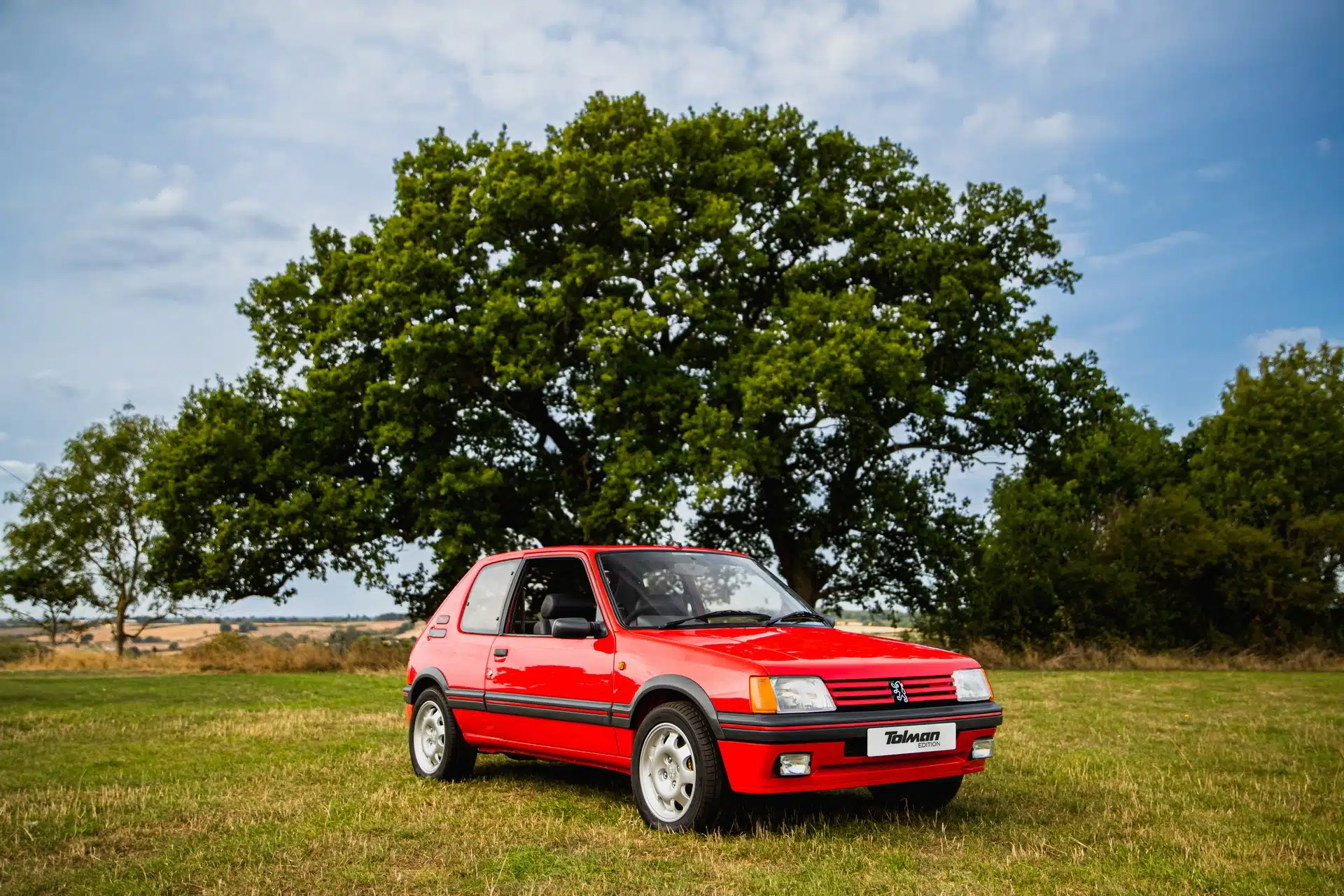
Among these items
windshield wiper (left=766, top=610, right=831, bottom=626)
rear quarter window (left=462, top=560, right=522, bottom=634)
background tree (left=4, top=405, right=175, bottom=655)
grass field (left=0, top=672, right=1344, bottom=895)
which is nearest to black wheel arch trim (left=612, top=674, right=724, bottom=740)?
grass field (left=0, top=672, right=1344, bottom=895)

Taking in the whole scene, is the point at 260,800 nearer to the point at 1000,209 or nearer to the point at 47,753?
the point at 47,753

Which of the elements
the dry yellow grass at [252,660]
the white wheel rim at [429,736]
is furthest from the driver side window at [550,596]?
the dry yellow grass at [252,660]

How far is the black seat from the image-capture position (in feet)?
25.8

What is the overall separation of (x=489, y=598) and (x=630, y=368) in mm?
16037

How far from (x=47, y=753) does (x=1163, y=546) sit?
2833cm

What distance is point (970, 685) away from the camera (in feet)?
23.8

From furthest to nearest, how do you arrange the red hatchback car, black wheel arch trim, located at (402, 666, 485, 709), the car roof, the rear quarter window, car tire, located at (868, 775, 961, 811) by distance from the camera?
1. the rear quarter window
2. black wheel arch trim, located at (402, 666, 485, 709)
3. the car roof
4. car tire, located at (868, 775, 961, 811)
5. the red hatchback car

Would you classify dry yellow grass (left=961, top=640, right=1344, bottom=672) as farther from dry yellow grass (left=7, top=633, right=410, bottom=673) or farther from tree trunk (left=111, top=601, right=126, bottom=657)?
tree trunk (left=111, top=601, right=126, bottom=657)

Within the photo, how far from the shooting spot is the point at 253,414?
1087 inches

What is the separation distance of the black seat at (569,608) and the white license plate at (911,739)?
213 centimetres

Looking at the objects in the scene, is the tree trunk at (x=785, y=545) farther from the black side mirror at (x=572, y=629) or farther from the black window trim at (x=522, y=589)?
the black side mirror at (x=572, y=629)

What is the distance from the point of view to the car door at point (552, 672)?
746 centimetres

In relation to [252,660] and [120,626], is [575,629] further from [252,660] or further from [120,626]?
[120,626]

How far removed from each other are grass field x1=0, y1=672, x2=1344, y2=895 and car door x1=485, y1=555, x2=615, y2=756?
471 mm
